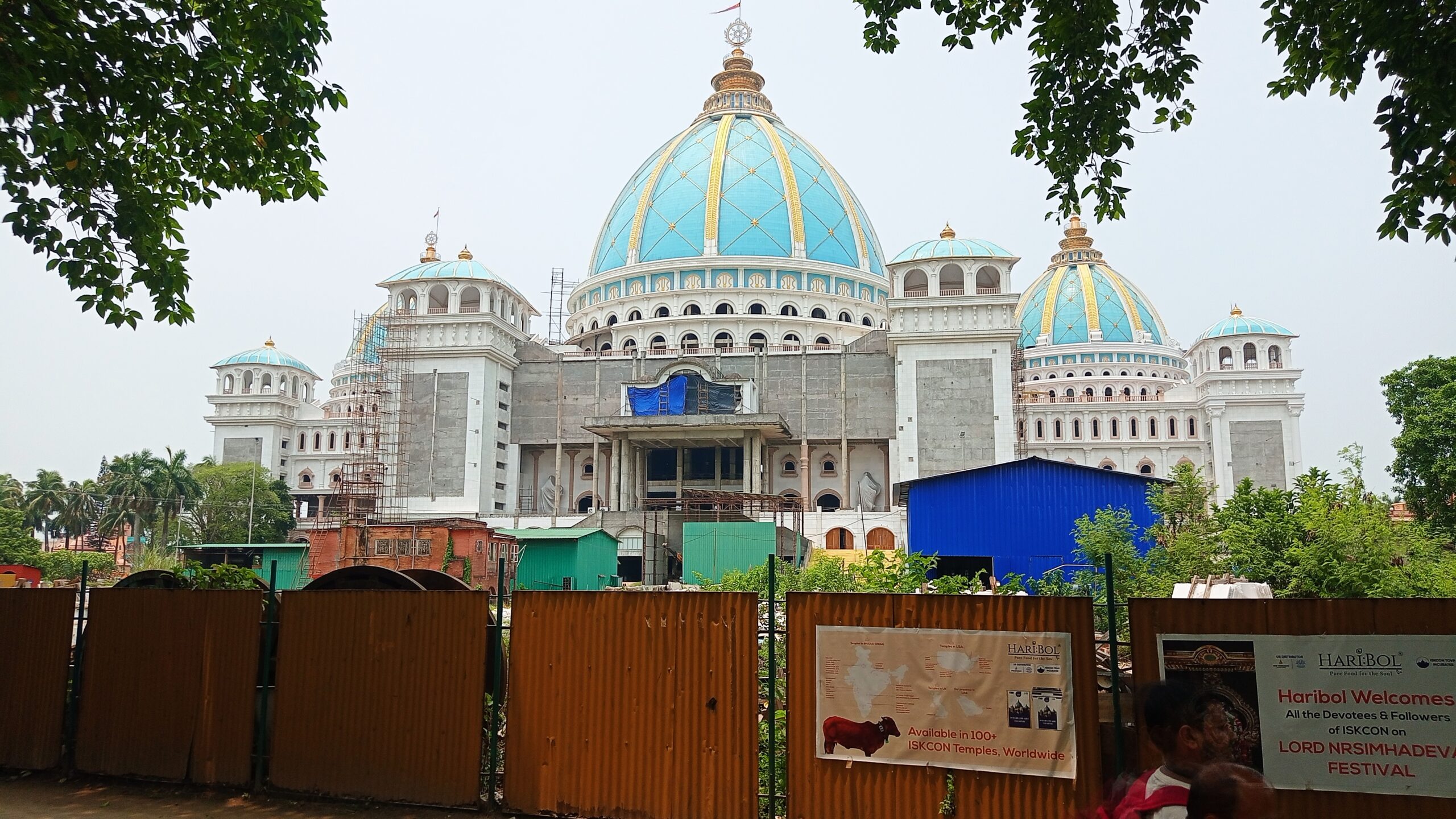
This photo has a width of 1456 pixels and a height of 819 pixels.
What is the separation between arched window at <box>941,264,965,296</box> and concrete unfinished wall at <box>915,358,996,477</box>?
4498 mm

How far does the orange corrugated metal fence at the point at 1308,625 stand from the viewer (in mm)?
7332

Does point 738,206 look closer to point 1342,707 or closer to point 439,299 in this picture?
point 439,299

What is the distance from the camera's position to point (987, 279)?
5775 cm

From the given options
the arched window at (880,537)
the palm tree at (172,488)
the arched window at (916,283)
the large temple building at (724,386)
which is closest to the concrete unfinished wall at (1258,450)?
the large temple building at (724,386)

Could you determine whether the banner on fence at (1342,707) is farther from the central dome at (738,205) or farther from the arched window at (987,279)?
the central dome at (738,205)

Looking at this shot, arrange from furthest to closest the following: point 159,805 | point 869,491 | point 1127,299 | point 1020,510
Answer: point 1127,299 < point 869,491 < point 1020,510 < point 159,805

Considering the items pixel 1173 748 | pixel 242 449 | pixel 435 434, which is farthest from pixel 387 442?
pixel 1173 748

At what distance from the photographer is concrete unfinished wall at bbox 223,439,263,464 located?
2987 inches

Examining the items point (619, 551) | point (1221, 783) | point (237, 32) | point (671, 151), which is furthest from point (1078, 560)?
point (671, 151)

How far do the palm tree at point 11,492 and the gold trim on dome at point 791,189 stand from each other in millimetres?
50349

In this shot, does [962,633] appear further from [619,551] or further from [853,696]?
[619,551]

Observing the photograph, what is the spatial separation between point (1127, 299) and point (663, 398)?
55.6 m

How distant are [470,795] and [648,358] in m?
50.8

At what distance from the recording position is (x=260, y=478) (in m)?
65.8
